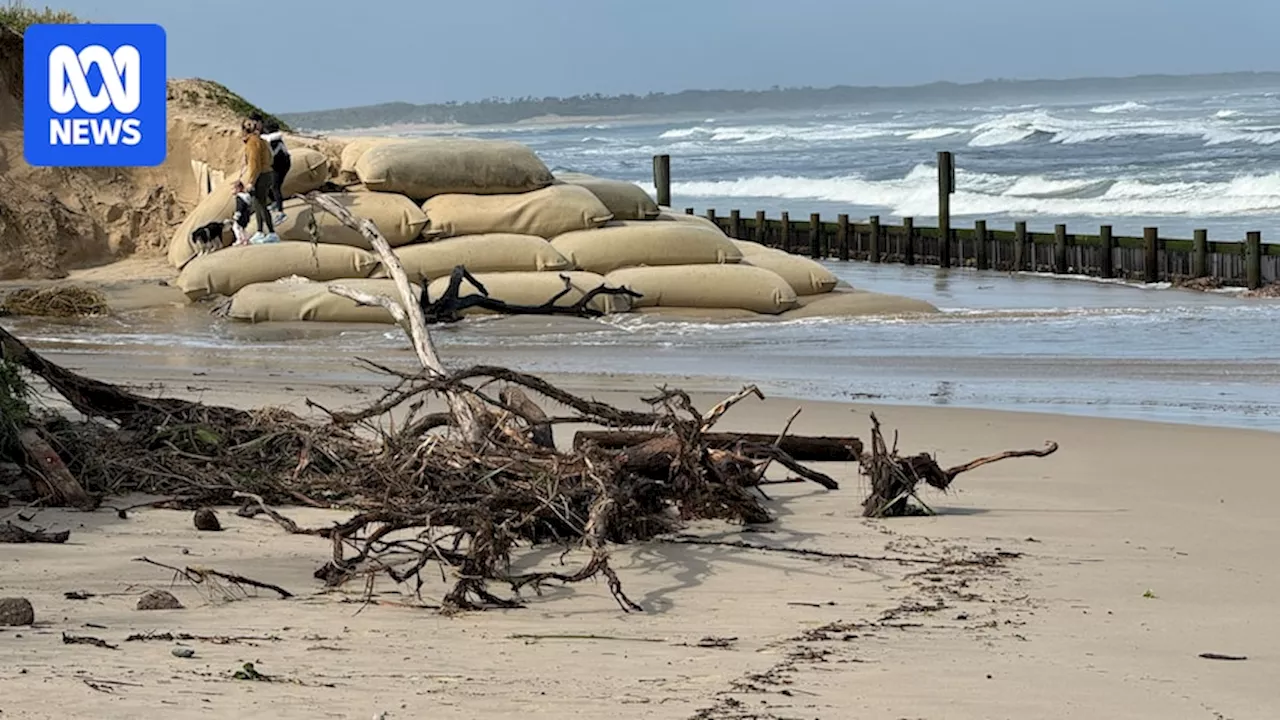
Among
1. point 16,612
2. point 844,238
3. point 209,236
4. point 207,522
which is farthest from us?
point 844,238

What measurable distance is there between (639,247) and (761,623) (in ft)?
36.3

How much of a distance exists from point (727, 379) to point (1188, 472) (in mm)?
4206

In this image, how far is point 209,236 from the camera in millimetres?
16016

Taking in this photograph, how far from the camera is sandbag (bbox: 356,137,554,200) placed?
15.7 metres

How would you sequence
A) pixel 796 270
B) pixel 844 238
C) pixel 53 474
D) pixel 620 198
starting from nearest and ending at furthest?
pixel 53 474 → pixel 796 270 → pixel 620 198 → pixel 844 238

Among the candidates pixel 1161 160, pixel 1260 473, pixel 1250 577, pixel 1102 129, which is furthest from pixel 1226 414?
pixel 1102 129

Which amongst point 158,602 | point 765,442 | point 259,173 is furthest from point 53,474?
→ point 259,173

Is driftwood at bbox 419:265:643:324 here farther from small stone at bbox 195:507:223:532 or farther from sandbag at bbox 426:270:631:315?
small stone at bbox 195:507:223:532

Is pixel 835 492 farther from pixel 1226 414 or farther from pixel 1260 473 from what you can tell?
pixel 1226 414

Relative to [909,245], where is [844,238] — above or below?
above

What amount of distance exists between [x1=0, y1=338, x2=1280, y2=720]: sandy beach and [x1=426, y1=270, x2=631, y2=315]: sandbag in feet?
25.6

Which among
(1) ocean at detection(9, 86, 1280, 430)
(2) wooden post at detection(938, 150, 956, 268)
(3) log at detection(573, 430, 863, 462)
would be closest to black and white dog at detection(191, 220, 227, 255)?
(1) ocean at detection(9, 86, 1280, 430)

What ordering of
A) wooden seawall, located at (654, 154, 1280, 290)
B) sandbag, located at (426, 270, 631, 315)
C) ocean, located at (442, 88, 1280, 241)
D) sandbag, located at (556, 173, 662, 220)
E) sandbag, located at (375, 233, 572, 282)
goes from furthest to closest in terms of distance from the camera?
ocean, located at (442, 88, 1280, 241) < wooden seawall, located at (654, 154, 1280, 290) < sandbag, located at (556, 173, 662, 220) < sandbag, located at (375, 233, 572, 282) < sandbag, located at (426, 270, 631, 315)

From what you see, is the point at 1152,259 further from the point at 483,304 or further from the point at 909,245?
the point at 483,304
